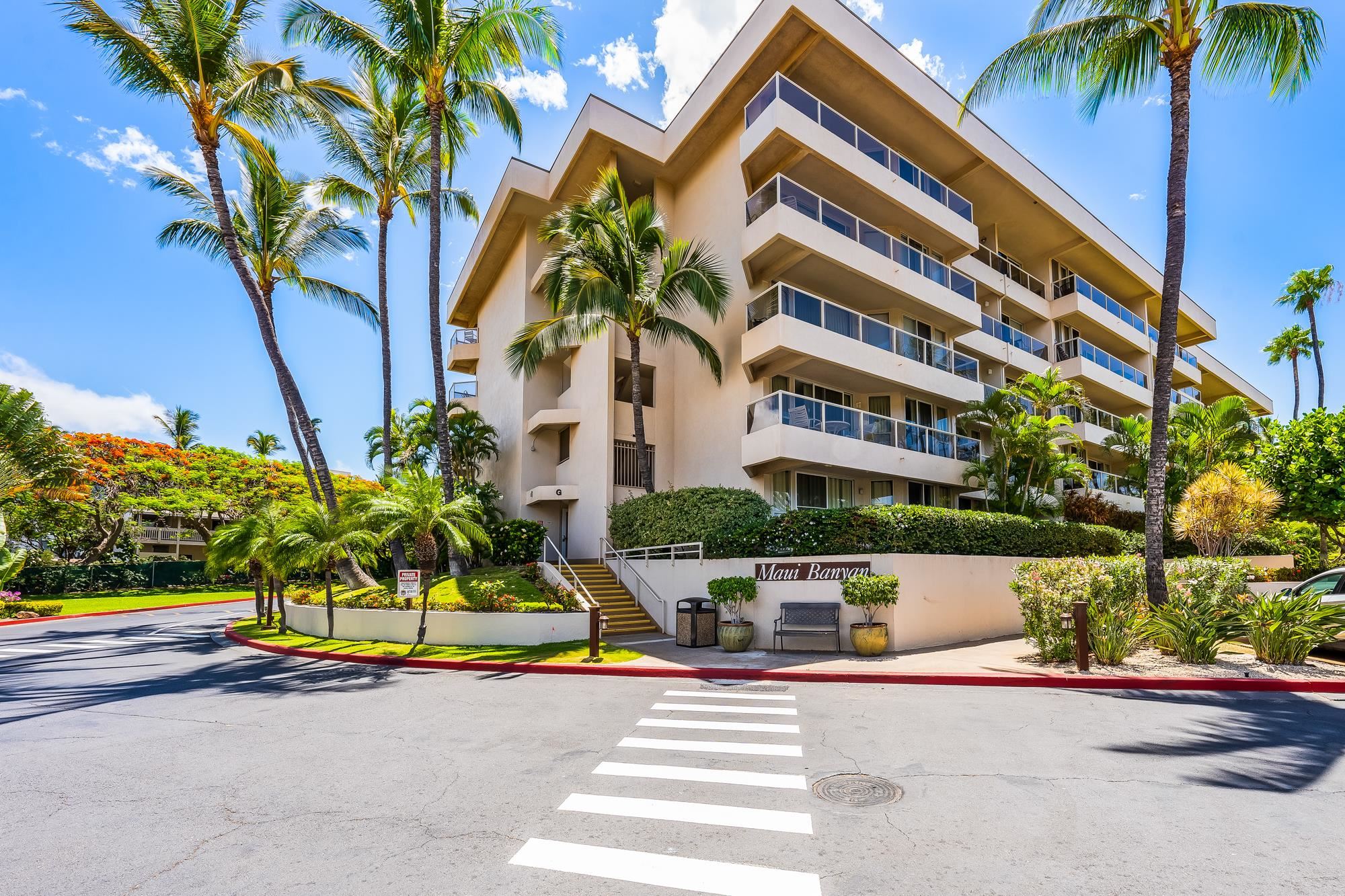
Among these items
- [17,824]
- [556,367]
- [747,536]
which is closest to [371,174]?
[556,367]

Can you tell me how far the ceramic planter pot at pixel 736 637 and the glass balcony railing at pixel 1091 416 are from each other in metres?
20.6

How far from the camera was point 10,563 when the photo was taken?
912 inches

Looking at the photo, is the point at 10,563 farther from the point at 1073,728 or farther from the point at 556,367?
the point at 1073,728

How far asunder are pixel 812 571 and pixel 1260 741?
323 inches

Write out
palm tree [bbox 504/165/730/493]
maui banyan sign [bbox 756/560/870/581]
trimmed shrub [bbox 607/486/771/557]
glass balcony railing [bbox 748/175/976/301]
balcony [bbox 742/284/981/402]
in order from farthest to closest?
1. palm tree [bbox 504/165/730/493]
2. glass balcony railing [bbox 748/175/976/301]
3. balcony [bbox 742/284/981/402]
4. trimmed shrub [bbox 607/486/771/557]
5. maui banyan sign [bbox 756/560/870/581]

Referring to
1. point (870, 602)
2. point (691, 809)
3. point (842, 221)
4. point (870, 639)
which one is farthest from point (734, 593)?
point (842, 221)

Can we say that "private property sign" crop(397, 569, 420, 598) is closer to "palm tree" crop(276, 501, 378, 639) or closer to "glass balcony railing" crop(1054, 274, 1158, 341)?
"palm tree" crop(276, 501, 378, 639)

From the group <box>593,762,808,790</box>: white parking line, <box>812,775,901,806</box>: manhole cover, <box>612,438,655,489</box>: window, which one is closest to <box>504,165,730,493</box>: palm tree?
<box>612,438,655,489</box>: window

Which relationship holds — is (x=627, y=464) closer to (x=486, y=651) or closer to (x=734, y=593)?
(x=734, y=593)

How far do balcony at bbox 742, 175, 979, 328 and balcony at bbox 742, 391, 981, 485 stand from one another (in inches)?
169

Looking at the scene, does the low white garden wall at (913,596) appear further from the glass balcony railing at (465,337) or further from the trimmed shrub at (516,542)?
the glass balcony railing at (465,337)

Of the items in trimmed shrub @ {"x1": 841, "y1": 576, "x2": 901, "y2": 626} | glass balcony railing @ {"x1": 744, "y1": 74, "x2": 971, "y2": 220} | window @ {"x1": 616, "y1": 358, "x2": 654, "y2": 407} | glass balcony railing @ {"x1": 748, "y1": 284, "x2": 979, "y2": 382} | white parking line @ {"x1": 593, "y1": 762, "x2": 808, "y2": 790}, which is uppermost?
glass balcony railing @ {"x1": 744, "y1": 74, "x2": 971, "y2": 220}

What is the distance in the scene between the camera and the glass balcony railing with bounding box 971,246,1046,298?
27453 millimetres

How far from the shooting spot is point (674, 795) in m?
5.34
